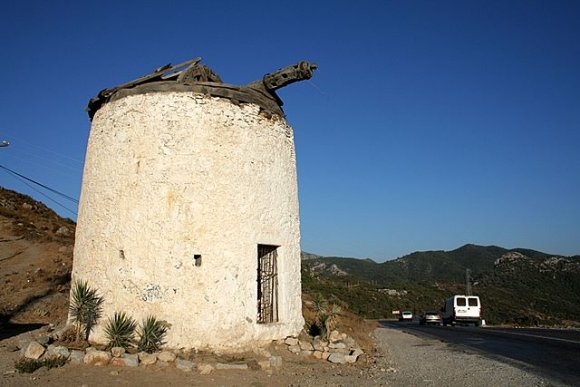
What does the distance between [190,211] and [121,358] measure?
311 centimetres

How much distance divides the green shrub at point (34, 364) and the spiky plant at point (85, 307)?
4.04ft

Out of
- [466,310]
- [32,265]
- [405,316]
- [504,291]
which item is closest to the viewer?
[32,265]

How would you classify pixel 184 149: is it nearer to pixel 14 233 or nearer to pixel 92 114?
pixel 92 114

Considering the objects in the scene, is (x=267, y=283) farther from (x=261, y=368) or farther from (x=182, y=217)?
(x=182, y=217)

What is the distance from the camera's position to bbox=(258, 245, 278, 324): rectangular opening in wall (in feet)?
35.5

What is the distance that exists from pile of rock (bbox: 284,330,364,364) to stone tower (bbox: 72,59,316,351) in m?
0.38

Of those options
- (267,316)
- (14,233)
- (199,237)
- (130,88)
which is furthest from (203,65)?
(14,233)

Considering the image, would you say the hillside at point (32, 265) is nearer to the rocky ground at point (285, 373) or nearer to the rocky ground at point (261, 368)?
the rocky ground at point (261, 368)

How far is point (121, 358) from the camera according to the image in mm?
8133

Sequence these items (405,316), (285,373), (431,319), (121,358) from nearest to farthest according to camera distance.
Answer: (121,358)
(285,373)
(431,319)
(405,316)

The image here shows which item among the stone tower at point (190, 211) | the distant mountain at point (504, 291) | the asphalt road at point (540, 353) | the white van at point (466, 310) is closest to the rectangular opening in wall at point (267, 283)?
the stone tower at point (190, 211)

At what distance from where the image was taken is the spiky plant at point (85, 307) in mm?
9312

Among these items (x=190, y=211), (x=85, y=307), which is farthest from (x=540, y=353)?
(x=85, y=307)

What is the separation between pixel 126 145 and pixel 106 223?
1.77 meters
